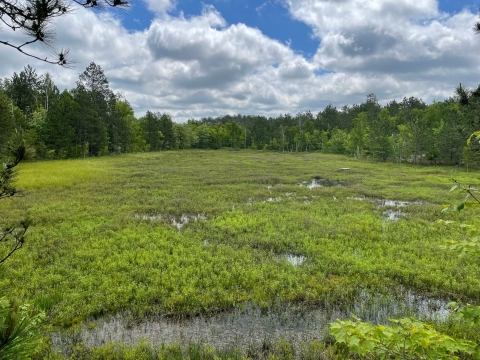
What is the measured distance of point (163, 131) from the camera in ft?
256

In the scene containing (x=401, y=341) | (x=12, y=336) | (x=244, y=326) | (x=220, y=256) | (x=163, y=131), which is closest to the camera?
(x=12, y=336)

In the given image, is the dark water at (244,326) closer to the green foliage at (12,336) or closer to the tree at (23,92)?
the green foliage at (12,336)

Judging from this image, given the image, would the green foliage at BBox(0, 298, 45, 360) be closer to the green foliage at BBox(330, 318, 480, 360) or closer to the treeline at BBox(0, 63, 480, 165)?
the green foliage at BBox(330, 318, 480, 360)

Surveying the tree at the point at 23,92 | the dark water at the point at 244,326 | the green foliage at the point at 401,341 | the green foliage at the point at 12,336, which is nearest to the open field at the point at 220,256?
the dark water at the point at 244,326

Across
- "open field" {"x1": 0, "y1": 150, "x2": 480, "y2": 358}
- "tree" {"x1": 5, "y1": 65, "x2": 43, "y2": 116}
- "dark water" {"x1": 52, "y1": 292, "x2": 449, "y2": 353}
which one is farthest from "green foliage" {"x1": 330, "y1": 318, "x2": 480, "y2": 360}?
"tree" {"x1": 5, "y1": 65, "x2": 43, "y2": 116}

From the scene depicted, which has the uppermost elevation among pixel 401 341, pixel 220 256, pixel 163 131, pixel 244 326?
pixel 163 131

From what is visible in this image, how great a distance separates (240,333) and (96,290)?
4.43 meters

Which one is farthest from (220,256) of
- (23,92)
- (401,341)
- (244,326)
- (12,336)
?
(23,92)

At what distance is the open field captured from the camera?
7984 millimetres

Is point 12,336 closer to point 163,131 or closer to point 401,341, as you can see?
point 401,341

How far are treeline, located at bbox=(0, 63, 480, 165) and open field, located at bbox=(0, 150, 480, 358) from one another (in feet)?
18.5

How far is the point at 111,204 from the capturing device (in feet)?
60.2

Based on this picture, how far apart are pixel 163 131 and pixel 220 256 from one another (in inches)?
2836

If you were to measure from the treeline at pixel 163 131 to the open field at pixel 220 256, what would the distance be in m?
5.63
